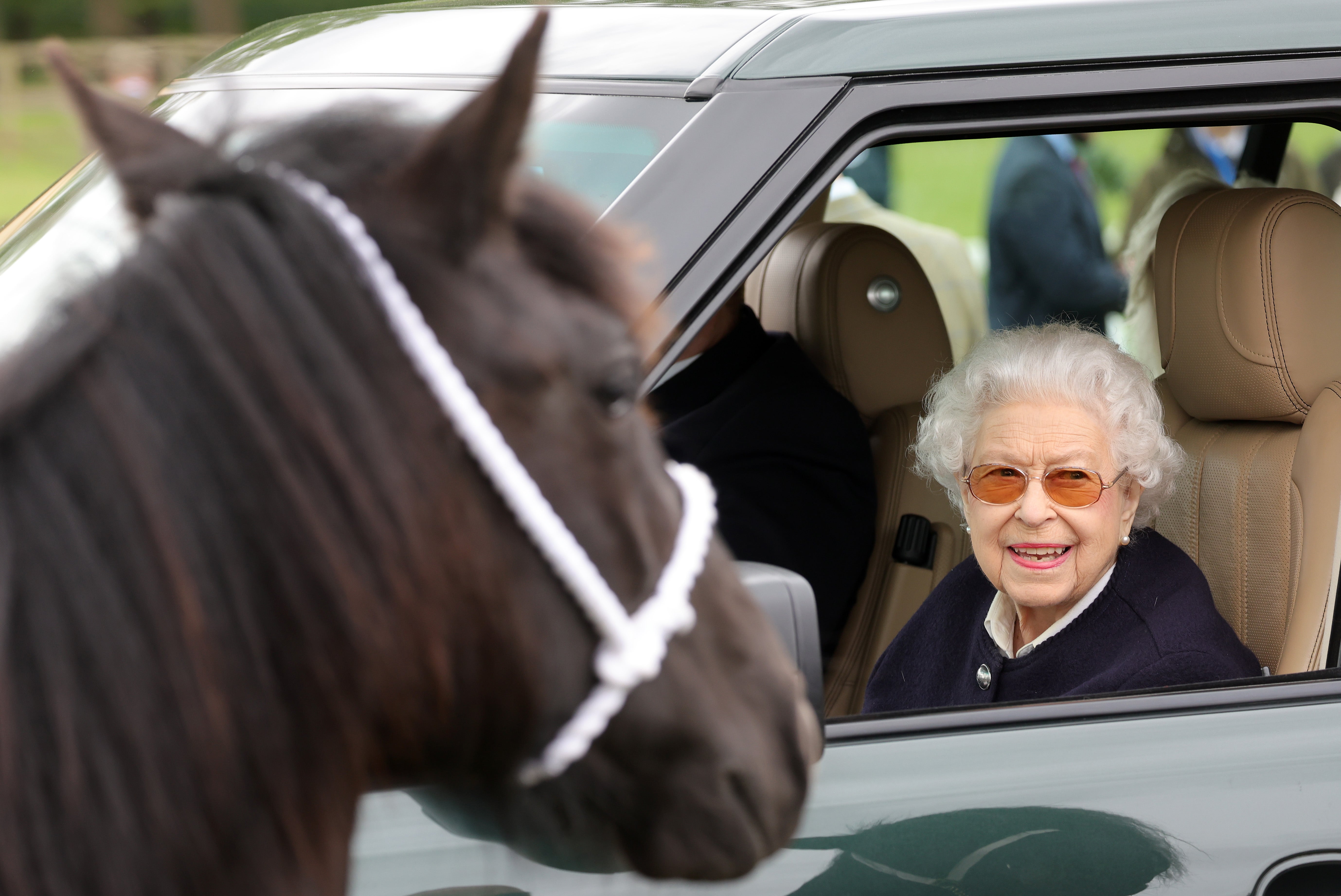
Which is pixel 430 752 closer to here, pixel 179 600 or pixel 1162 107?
pixel 179 600

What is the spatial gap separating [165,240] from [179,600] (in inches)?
8.2

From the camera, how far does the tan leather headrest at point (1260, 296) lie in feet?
6.76

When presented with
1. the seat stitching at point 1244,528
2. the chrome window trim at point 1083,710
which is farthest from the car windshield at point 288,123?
the seat stitching at point 1244,528

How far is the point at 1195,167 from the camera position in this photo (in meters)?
3.47

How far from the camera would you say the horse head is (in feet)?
2.31

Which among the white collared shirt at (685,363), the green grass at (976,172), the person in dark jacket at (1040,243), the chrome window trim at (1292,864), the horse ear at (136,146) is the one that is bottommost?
the green grass at (976,172)

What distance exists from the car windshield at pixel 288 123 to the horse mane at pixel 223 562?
0.59 ft

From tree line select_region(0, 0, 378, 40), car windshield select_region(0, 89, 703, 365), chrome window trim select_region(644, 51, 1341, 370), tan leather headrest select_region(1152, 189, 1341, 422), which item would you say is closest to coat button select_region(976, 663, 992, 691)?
tan leather headrest select_region(1152, 189, 1341, 422)

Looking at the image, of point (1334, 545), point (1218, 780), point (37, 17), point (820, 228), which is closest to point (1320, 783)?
point (1218, 780)

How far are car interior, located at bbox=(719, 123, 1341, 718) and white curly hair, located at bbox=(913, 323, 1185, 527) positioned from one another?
0.16 meters

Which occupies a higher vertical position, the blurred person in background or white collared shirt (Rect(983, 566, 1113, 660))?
the blurred person in background

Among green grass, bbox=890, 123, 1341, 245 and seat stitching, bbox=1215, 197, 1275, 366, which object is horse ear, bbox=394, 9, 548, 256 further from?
green grass, bbox=890, 123, 1341, 245

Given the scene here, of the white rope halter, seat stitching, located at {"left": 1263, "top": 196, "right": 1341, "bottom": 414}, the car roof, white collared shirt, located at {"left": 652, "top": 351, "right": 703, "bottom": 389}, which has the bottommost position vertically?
white collared shirt, located at {"left": 652, "top": 351, "right": 703, "bottom": 389}

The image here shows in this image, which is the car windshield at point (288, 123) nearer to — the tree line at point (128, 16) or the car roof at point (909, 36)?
the car roof at point (909, 36)
